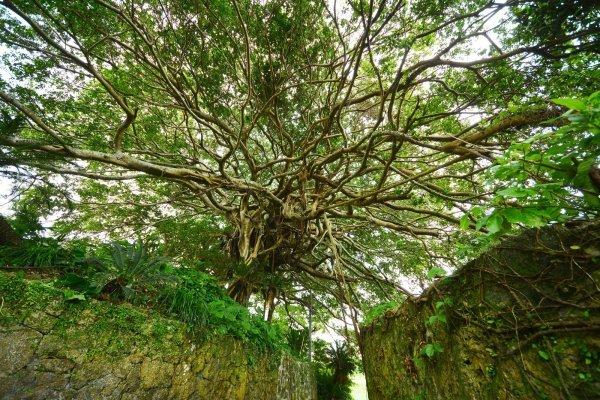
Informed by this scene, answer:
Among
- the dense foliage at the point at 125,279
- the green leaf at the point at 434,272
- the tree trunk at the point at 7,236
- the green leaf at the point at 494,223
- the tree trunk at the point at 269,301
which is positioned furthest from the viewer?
the tree trunk at the point at 269,301

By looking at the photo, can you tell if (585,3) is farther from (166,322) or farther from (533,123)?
(166,322)

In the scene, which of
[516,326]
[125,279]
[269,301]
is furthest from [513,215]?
[269,301]

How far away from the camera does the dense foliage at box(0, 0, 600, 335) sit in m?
2.97

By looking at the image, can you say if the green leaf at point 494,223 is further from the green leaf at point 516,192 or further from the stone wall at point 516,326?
the stone wall at point 516,326

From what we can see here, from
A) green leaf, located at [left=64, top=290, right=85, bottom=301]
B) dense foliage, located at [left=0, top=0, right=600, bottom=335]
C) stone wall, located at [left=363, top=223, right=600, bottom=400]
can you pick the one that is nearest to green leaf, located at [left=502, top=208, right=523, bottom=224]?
dense foliage, located at [left=0, top=0, right=600, bottom=335]

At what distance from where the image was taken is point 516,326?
2.06 meters

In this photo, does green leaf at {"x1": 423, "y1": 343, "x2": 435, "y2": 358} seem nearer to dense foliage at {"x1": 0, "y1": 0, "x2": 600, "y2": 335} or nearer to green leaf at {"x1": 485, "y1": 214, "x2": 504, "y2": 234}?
dense foliage at {"x1": 0, "y1": 0, "x2": 600, "y2": 335}

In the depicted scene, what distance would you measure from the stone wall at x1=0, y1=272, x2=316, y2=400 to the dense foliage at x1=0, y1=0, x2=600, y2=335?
1.11 ft

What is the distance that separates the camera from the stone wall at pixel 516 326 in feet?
5.76

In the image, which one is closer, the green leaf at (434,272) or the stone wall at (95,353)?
the stone wall at (95,353)

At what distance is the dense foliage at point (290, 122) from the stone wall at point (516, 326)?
0.40 m

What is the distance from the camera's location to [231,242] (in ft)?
23.8

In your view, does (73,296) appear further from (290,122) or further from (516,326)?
(290,122)

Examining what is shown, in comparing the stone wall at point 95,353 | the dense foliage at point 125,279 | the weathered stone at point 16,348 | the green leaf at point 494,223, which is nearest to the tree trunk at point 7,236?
the dense foliage at point 125,279
